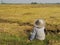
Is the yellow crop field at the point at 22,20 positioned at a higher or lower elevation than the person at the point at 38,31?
lower

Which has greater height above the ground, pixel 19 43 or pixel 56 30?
pixel 19 43

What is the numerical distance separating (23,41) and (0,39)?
0.61m

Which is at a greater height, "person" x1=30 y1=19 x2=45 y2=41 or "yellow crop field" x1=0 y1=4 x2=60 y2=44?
"person" x1=30 y1=19 x2=45 y2=41

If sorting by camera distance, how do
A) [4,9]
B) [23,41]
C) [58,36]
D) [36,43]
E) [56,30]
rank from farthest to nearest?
[4,9]
[56,30]
[58,36]
[23,41]
[36,43]

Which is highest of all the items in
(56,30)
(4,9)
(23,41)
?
(23,41)

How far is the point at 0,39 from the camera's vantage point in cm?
681

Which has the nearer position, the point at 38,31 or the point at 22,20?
the point at 38,31

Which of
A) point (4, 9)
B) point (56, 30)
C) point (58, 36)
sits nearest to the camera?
point (58, 36)

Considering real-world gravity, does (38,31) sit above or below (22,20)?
above

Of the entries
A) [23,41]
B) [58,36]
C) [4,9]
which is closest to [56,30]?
[58,36]

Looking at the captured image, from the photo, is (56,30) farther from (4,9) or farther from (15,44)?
(4,9)

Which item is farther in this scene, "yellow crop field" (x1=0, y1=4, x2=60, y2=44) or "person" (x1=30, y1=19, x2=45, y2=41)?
"yellow crop field" (x1=0, y1=4, x2=60, y2=44)

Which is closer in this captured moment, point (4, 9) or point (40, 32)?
point (40, 32)

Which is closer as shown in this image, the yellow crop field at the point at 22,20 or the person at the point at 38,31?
the person at the point at 38,31
